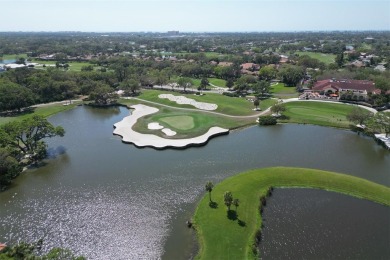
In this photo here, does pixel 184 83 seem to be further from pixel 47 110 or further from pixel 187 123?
pixel 47 110

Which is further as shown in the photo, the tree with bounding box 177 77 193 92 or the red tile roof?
the tree with bounding box 177 77 193 92

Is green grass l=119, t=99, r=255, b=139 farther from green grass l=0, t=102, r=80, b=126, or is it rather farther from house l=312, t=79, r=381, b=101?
house l=312, t=79, r=381, b=101

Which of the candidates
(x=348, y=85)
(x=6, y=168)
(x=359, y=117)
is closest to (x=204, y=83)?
(x=348, y=85)

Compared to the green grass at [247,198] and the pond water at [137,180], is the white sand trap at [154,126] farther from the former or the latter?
the green grass at [247,198]

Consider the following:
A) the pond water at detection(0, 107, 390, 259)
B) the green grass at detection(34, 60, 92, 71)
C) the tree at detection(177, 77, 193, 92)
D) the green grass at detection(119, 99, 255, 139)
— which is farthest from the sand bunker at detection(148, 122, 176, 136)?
the green grass at detection(34, 60, 92, 71)

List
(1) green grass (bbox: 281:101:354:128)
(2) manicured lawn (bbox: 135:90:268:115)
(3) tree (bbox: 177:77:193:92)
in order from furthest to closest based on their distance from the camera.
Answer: (3) tree (bbox: 177:77:193:92) < (2) manicured lawn (bbox: 135:90:268:115) < (1) green grass (bbox: 281:101:354:128)

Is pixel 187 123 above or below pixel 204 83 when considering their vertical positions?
below
